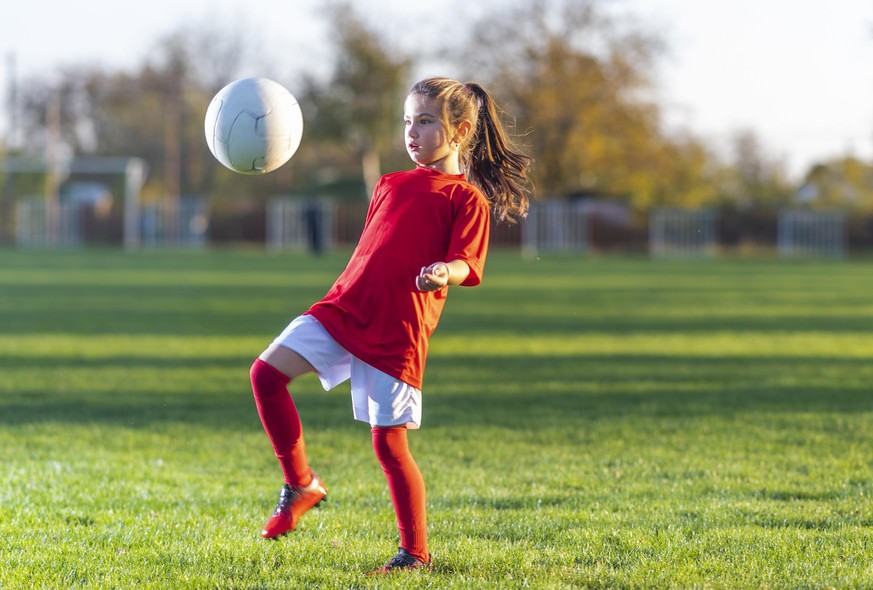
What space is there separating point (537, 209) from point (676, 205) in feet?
23.9

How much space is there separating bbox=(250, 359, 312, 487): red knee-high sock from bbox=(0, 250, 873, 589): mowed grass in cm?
30

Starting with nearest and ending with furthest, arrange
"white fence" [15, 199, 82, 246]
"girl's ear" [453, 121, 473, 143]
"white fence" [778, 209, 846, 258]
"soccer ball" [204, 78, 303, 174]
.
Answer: "girl's ear" [453, 121, 473, 143], "soccer ball" [204, 78, 303, 174], "white fence" [778, 209, 846, 258], "white fence" [15, 199, 82, 246]

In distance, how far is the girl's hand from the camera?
3.57m

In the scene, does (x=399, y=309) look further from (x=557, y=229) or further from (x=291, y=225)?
(x=291, y=225)

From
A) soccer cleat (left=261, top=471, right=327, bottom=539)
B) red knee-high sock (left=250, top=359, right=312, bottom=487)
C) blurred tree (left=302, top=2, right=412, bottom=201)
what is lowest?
soccer cleat (left=261, top=471, right=327, bottom=539)

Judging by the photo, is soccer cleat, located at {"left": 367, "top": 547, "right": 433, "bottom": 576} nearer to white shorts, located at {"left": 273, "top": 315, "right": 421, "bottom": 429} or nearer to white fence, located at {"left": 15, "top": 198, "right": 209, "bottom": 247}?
white shorts, located at {"left": 273, "top": 315, "right": 421, "bottom": 429}

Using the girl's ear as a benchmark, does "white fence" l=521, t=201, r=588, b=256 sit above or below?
below

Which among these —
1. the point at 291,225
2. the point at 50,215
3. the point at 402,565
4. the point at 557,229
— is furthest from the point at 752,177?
the point at 402,565

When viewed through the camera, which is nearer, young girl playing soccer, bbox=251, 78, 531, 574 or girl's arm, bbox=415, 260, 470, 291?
girl's arm, bbox=415, 260, 470, 291

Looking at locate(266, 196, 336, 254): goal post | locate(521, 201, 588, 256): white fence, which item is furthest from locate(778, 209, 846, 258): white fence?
locate(266, 196, 336, 254): goal post

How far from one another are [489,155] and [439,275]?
76 cm

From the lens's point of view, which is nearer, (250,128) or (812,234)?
(250,128)

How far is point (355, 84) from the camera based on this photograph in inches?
1889

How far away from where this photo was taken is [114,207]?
50.9 metres
